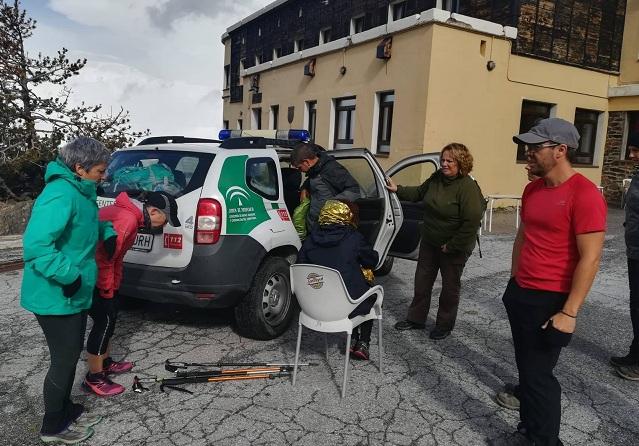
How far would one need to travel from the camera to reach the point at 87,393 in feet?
11.1

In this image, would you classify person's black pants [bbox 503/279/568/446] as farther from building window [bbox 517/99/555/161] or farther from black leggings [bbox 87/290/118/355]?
Result: building window [bbox 517/99/555/161]

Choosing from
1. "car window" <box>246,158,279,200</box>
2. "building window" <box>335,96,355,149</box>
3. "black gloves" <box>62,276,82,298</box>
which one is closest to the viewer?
"black gloves" <box>62,276,82,298</box>

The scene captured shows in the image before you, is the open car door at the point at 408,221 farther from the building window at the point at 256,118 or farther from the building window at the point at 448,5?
the building window at the point at 256,118

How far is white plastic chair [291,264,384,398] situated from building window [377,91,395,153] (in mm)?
11181

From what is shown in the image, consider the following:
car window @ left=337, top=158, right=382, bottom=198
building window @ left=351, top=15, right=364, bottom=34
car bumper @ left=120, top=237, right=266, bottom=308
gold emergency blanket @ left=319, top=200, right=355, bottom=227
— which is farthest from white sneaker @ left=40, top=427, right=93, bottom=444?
building window @ left=351, top=15, right=364, bottom=34

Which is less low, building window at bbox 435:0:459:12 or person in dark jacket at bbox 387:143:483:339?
building window at bbox 435:0:459:12

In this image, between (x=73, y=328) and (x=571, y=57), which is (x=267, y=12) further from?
(x=73, y=328)

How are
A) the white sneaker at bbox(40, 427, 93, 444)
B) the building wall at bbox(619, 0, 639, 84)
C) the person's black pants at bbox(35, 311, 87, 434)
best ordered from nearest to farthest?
1. the person's black pants at bbox(35, 311, 87, 434)
2. the white sneaker at bbox(40, 427, 93, 444)
3. the building wall at bbox(619, 0, 639, 84)

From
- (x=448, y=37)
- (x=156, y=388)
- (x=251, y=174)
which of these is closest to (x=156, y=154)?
(x=251, y=174)

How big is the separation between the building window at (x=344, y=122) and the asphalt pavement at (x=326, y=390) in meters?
11.1

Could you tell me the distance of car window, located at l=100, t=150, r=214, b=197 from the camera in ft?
13.3

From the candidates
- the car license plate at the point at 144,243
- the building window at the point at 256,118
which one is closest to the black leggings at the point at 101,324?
the car license plate at the point at 144,243

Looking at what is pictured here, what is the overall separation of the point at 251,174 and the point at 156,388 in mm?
1887

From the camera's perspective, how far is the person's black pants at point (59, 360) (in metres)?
2.67
